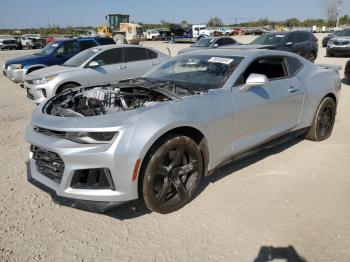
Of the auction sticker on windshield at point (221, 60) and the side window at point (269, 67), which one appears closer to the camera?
the auction sticker on windshield at point (221, 60)

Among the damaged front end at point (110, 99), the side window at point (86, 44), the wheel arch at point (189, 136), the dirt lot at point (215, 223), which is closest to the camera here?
the dirt lot at point (215, 223)

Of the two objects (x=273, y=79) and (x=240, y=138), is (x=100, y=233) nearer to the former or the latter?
(x=240, y=138)

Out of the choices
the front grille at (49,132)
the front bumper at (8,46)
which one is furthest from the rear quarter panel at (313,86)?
the front bumper at (8,46)

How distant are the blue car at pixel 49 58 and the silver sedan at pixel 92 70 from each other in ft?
7.00

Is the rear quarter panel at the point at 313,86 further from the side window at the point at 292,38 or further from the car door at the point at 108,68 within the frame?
the side window at the point at 292,38

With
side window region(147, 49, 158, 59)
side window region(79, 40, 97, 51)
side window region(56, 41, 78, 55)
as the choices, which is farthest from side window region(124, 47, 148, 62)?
side window region(56, 41, 78, 55)

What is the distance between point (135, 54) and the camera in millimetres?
9742

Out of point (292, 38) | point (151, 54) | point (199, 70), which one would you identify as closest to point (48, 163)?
point (199, 70)

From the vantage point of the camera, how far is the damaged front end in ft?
12.5

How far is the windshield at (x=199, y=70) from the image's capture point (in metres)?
4.19

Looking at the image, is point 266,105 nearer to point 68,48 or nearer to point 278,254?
point 278,254

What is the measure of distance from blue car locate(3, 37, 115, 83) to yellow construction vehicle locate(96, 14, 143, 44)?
23.0 m

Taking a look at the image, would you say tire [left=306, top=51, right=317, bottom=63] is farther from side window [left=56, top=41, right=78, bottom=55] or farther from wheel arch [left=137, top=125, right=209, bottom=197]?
wheel arch [left=137, top=125, right=209, bottom=197]

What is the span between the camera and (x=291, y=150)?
209 inches
